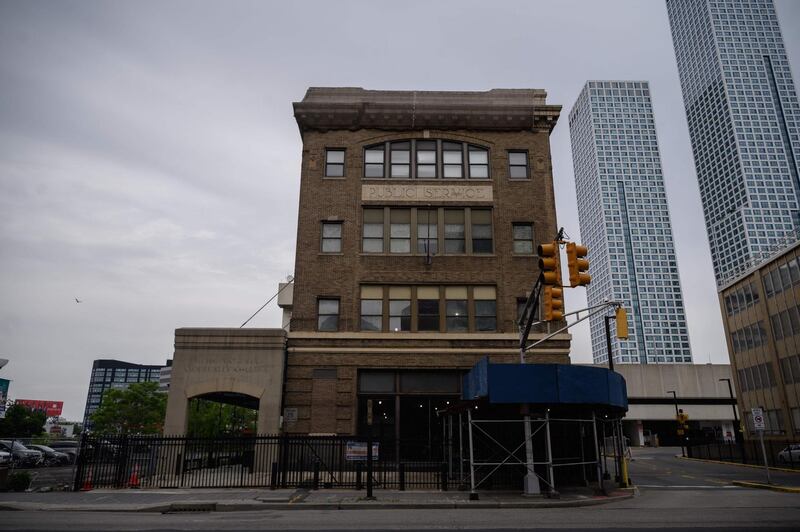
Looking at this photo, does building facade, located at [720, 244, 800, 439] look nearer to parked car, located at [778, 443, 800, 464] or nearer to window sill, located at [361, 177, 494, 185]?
parked car, located at [778, 443, 800, 464]

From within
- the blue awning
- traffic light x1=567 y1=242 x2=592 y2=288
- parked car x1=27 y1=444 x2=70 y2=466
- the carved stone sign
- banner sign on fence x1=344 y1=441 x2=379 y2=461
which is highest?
the carved stone sign

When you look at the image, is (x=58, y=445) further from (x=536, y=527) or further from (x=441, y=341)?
(x=536, y=527)

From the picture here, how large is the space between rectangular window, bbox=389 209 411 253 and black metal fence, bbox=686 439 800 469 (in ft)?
91.4

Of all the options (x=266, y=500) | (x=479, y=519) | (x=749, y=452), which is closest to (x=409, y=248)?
(x=266, y=500)

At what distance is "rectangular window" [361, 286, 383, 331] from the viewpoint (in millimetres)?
27734

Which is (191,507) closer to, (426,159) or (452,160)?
(426,159)

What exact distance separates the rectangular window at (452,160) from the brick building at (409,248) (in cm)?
6

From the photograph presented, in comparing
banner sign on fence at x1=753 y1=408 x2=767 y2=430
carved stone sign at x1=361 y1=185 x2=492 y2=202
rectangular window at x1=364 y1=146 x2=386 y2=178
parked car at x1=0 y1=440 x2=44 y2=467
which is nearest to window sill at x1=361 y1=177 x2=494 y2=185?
carved stone sign at x1=361 y1=185 x2=492 y2=202

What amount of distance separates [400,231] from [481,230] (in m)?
4.31

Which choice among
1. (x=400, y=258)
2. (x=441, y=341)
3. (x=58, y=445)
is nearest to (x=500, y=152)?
(x=400, y=258)

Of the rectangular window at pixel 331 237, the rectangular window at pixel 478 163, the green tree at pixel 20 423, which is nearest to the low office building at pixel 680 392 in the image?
the rectangular window at pixel 478 163

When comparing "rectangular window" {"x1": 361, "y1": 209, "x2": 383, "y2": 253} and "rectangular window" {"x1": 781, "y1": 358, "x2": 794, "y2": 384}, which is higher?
"rectangular window" {"x1": 361, "y1": 209, "x2": 383, "y2": 253}

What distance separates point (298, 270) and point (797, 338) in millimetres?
38334

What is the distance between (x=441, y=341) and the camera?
88.7ft
